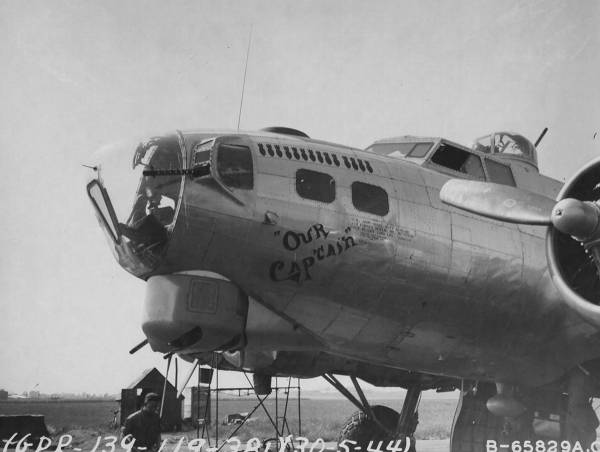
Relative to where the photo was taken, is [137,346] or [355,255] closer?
[355,255]

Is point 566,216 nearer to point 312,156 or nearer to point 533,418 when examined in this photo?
point 312,156

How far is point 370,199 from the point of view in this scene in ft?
21.5

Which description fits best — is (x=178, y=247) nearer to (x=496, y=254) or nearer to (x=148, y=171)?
(x=148, y=171)

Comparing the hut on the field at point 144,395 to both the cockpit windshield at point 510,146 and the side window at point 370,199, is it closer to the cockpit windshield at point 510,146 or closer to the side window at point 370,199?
the cockpit windshield at point 510,146

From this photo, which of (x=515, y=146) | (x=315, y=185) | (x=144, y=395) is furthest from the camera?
(x=144, y=395)

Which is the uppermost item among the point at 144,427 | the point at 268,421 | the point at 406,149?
the point at 406,149

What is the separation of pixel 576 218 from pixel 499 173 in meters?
3.49

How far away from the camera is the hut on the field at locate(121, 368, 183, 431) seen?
24562 millimetres

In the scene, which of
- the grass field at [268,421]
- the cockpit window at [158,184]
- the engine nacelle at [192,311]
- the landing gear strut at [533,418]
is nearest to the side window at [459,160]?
the landing gear strut at [533,418]

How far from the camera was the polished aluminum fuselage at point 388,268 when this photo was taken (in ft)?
19.4

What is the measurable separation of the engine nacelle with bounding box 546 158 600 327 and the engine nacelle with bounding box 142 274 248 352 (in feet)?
10.3

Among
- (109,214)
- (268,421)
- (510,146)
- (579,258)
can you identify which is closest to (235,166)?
(109,214)

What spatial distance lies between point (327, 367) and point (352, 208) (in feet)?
13.2

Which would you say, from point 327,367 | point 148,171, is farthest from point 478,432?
point 148,171
